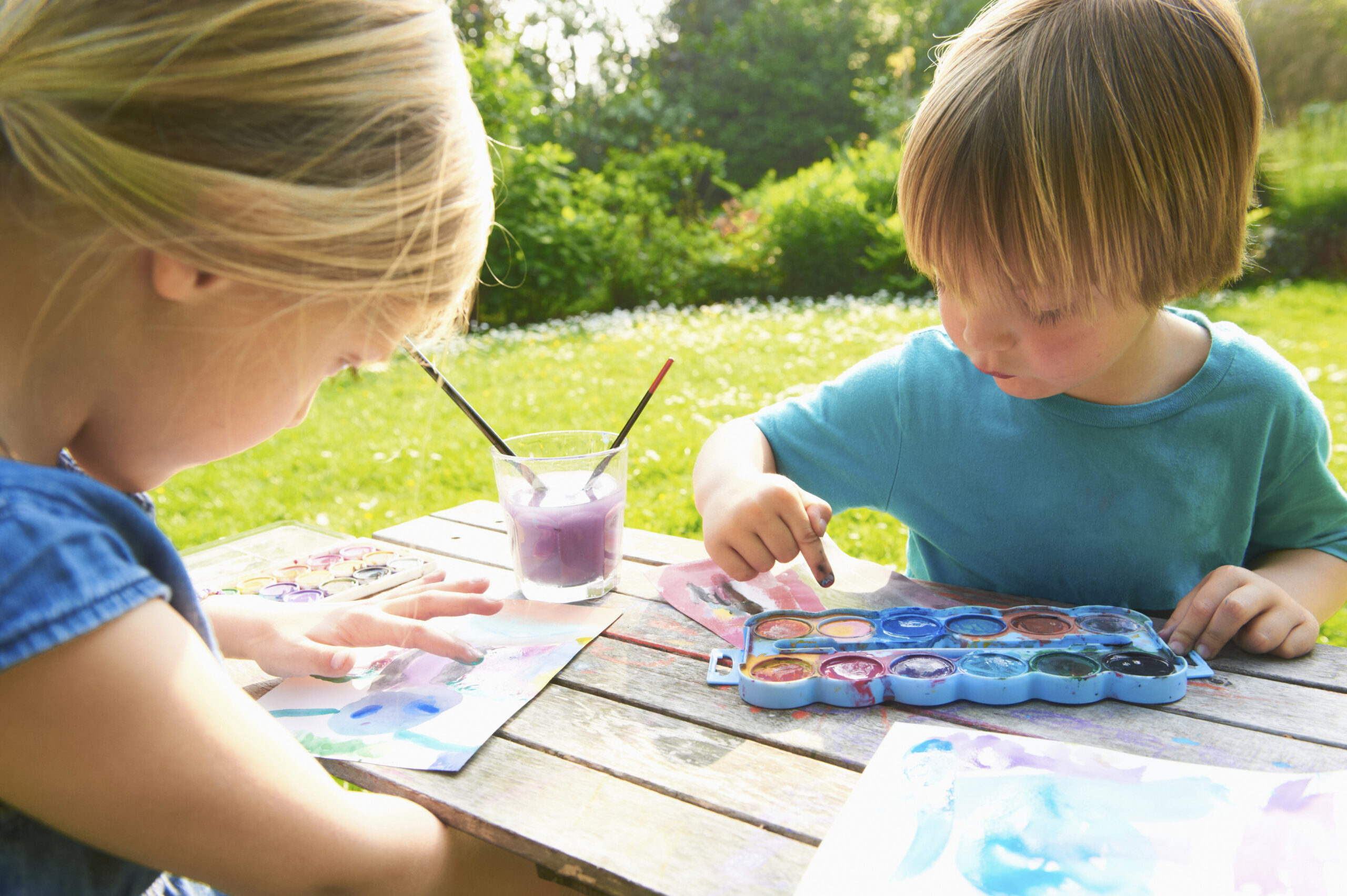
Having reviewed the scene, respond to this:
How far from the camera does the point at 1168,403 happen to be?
114cm

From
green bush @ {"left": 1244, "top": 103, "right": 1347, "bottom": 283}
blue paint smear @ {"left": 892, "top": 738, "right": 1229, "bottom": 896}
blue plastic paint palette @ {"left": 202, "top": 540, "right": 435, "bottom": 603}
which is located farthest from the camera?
green bush @ {"left": 1244, "top": 103, "right": 1347, "bottom": 283}

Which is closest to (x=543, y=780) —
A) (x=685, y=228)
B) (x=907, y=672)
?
(x=907, y=672)

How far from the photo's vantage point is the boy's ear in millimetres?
618

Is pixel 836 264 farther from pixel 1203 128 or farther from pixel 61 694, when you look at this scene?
pixel 61 694

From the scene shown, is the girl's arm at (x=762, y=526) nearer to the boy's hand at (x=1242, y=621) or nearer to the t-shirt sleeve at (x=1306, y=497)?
the boy's hand at (x=1242, y=621)

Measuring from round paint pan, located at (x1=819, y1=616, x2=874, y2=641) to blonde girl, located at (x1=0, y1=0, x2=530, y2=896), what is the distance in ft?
1.46

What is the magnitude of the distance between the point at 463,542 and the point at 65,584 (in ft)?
2.75

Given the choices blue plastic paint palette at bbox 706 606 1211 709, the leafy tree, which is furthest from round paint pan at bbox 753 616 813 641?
the leafy tree

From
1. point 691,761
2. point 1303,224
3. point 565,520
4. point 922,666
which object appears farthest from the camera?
point 1303,224

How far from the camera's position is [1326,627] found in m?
2.13

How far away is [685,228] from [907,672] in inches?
301

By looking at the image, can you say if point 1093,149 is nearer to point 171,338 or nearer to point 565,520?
point 565,520

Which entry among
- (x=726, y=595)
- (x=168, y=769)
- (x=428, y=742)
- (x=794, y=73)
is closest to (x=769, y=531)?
(x=726, y=595)

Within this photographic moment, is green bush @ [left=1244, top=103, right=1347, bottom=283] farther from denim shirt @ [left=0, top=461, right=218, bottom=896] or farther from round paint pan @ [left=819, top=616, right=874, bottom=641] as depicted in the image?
denim shirt @ [left=0, top=461, right=218, bottom=896]
